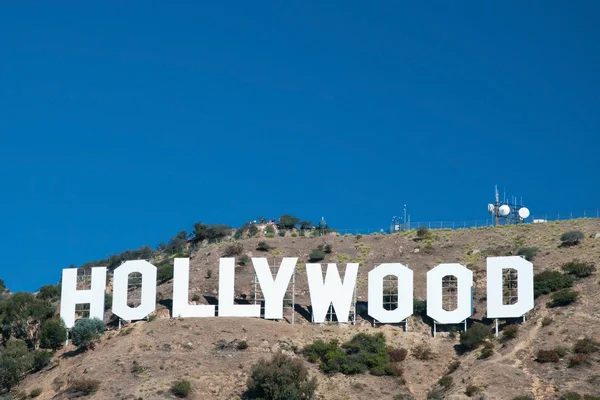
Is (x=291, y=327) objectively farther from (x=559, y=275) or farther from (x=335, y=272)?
(x=559, y=275)

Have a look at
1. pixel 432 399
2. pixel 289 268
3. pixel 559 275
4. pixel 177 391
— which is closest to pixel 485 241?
pixel 559 275

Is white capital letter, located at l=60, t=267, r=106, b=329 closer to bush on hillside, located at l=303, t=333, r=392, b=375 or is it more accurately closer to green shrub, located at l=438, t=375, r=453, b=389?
bush on hillside, located at l=303, t=333, r=392, b=375

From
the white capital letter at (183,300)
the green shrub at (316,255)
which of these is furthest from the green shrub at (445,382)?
the green shrub at (316,255)

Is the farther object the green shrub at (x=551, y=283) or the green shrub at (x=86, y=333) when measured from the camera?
the green shrub at (x=551, y=283)

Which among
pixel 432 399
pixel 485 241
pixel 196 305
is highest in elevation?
pixel 485 241

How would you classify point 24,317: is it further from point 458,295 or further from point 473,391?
point 473,391

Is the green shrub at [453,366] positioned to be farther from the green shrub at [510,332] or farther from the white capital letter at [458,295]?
the white capital letter at [458,295]

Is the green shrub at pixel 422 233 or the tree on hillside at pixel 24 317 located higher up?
the green shrub at pixel 422 233
